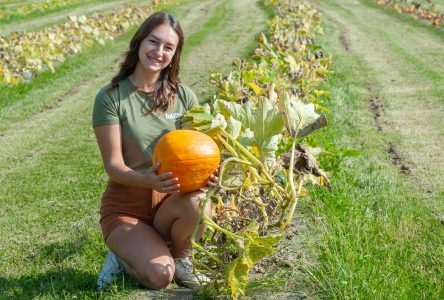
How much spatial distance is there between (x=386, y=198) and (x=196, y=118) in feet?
6.33

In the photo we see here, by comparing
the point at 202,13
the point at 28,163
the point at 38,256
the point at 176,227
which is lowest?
the point at 202,13

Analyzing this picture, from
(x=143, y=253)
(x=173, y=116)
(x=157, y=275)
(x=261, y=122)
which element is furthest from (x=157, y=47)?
(x=157, y=275)

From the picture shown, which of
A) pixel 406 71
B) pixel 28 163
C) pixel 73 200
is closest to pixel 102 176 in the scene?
pixel 73 200

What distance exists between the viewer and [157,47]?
345 centimetres

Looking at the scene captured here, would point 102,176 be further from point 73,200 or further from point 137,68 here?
point 137,68

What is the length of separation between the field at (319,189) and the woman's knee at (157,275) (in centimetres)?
5

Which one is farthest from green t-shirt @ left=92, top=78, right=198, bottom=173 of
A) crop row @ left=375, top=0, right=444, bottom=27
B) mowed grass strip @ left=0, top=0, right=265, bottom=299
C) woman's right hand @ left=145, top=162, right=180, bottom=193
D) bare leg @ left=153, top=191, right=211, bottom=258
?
crop row @ left=375, top=0, right=444, bottom=27

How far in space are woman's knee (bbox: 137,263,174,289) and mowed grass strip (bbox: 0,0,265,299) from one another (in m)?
0.11

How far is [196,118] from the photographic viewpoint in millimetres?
3303

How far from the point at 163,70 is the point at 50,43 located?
363 inches

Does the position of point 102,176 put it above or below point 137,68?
→ below

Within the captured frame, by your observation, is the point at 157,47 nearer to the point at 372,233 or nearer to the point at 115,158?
the point at 115,158

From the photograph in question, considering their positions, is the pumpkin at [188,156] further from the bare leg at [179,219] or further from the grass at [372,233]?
the grass at [372,233]

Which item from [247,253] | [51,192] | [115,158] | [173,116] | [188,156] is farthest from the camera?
[51,192]
